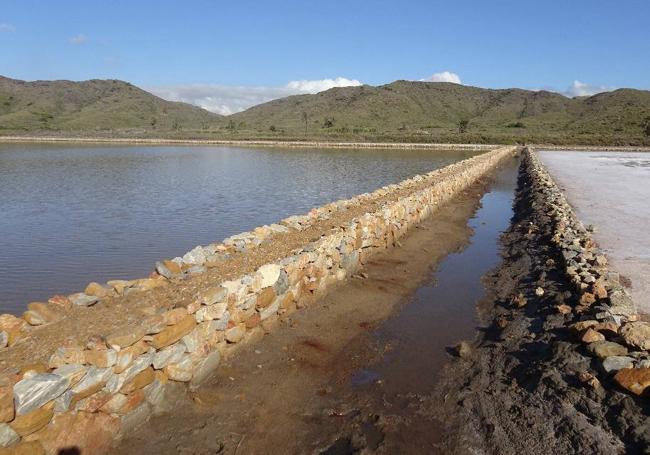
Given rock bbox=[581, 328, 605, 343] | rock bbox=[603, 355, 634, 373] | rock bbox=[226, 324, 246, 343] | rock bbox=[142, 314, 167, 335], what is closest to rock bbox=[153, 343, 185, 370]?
rock bbox=[142, 314, 167, 335]

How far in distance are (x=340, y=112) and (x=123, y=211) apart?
126978mm

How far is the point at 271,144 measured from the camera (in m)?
71.7

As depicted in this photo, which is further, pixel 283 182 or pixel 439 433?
pixel 283 182

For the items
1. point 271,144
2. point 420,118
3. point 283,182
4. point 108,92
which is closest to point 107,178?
point 283,182

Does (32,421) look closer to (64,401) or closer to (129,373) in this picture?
(64,401)

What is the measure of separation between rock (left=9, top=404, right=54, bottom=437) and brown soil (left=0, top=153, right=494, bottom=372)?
471 millimetres

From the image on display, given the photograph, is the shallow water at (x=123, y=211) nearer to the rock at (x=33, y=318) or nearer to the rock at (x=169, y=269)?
the rock at (x=169, y=269)

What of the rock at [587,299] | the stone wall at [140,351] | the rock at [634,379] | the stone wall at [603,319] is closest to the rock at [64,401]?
the stone wall at [140,351]

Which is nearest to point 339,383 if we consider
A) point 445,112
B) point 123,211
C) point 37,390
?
point 37,390

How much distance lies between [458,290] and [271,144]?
212 ft

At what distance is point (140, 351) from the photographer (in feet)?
14.9

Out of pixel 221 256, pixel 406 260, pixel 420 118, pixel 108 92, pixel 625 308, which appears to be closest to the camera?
pixel 625 308

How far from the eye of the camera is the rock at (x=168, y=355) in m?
4.70

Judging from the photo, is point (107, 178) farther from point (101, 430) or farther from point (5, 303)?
point (101, 430)
